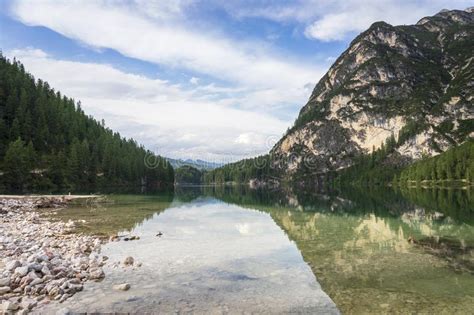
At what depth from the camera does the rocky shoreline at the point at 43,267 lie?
51.3 ft

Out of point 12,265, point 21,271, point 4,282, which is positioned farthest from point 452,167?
point 4,282

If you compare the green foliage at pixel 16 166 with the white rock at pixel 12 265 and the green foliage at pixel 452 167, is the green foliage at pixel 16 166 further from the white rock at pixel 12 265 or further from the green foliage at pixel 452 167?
the green foliage at pixel 452 167

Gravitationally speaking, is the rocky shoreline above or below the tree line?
below

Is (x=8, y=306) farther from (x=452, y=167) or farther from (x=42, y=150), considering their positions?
(x=452, y=167)

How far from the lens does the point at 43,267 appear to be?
1845cm

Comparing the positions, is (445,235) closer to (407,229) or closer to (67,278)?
(407,229)

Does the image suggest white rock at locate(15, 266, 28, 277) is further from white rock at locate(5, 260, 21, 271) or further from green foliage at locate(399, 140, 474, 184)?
green foliage at locate(399, 140, 474, 184)

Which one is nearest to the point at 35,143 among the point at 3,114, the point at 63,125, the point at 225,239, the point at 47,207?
the point at 3,114

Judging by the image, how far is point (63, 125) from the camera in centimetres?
18388

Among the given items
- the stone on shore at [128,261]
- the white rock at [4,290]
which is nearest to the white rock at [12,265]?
the white rock at [4,290]

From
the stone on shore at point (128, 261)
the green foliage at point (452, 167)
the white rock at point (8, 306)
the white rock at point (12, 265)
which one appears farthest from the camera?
the green foliage at point (452, 167)

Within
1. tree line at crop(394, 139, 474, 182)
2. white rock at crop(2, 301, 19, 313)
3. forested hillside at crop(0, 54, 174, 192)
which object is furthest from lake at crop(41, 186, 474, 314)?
tree line at crop(394, 139, 474, 182)

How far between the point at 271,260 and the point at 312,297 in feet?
25.9

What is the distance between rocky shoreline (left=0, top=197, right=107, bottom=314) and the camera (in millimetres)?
15641
